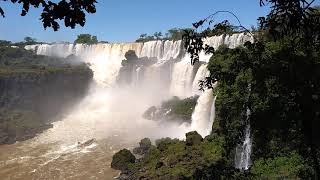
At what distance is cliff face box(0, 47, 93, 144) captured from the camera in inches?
1766

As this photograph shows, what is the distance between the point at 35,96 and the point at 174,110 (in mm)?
18033

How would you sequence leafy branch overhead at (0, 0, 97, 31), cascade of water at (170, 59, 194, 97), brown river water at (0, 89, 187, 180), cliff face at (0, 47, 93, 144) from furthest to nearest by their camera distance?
cascade of water at (170, 59, 194, 97) < cliff face at (0, 47, 93, 144) < brown river water at (0, 89, 187, 180) < leafy branch overhead at (0, 0, 97, 31)

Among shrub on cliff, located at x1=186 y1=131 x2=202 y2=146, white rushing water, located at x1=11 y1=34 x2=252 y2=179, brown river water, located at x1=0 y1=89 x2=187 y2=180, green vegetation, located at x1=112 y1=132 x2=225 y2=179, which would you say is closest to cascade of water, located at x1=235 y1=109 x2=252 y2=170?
green vegetation, located at x1=112 y1=132 x2=225 y2=179

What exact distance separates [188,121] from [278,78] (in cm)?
3179

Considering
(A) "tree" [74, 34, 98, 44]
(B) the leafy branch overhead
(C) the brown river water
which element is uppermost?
(A) "tree" [74, 34, 98, 44]

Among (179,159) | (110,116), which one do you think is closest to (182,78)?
(110,116)

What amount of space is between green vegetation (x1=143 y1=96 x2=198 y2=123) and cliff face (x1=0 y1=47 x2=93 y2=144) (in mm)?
11166

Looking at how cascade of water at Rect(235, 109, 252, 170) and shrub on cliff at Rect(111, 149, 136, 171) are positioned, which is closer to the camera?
cascade of water at Rect(235, 109, 252, 170)

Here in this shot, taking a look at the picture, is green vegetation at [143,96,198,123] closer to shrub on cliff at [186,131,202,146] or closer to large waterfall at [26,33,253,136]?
large waterfall at [26,33,253,136]

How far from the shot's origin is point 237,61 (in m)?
→ 8.81

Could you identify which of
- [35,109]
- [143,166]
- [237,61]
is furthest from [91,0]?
[35,109]

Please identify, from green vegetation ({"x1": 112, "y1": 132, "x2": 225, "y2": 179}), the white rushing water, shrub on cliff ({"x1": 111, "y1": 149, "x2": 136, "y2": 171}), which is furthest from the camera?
the white rushing water

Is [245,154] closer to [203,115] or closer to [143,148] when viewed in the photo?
[143,148]

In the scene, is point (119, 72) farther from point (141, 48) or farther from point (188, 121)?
point (188, 121)
